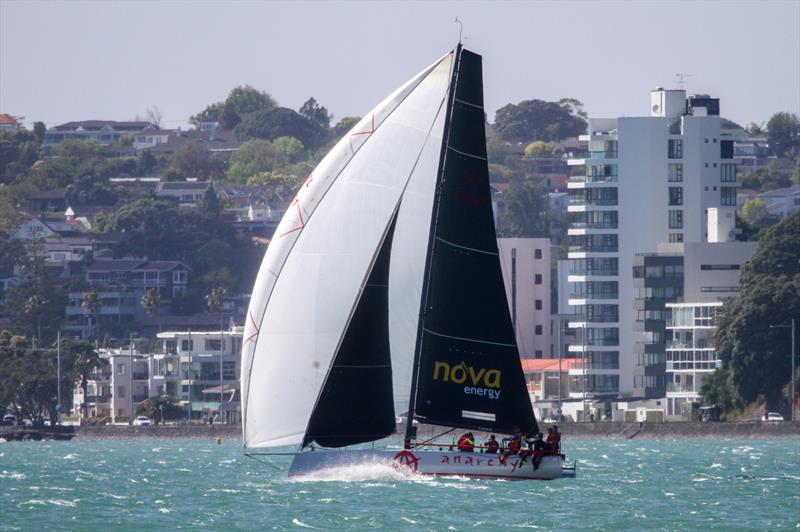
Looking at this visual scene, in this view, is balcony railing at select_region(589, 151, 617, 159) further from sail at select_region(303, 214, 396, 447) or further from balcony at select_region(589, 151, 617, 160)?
sail at select_region(303, 214, 396, 447)

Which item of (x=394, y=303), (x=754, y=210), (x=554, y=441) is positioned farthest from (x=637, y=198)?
(x=394, y=303)

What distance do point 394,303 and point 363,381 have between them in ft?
6.24

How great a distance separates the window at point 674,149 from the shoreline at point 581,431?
2451cm

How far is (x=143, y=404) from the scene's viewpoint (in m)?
132

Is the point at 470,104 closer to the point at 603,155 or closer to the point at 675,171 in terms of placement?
the point at 675,171

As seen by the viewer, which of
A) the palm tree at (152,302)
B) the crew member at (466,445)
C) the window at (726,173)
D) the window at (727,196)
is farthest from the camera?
the palm tree at (152,302)

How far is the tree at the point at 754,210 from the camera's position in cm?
18543

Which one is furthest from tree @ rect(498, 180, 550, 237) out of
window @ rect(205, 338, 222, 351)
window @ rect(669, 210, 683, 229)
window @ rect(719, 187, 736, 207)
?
window @ rect(669, 210, 683, 229)

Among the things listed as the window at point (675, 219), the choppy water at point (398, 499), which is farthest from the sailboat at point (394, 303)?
the window at point (675, 219)

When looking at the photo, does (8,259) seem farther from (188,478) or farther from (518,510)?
(518,510)

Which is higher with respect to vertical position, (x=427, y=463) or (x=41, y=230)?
(x=41, y=230)

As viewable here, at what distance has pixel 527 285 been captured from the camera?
135750mm

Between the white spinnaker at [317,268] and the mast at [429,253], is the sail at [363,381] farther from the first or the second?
the mast at [429,253]

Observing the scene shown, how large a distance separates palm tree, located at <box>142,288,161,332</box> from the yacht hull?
121 meters
